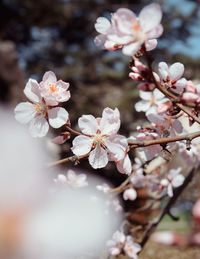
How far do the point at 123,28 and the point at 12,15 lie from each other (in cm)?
410

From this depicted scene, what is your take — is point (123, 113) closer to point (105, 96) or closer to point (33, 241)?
point (105, 96)

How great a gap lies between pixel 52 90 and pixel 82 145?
0.09 metres

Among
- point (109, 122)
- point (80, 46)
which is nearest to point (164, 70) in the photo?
point (109, 122)

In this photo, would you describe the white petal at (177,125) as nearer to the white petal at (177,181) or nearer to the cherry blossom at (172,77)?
the cherry blossom at (172,77)

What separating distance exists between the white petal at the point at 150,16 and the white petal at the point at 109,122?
0.40 feet

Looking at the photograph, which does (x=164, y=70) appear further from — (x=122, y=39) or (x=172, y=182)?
(x=172, y=182)

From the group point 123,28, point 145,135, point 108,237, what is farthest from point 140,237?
point 123,28

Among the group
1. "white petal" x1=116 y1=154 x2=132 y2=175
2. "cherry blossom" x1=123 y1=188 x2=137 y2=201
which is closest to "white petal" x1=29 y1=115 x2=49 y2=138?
"white petal" x1=116 y1=154 x2=132 y2=175

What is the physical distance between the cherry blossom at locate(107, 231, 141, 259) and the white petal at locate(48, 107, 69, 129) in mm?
474

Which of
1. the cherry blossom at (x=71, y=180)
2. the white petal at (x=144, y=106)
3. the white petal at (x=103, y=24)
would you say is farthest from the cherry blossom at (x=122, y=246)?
the white petal at (x=103, y=24)

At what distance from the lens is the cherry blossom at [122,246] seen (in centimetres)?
75

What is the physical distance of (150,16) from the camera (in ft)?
0.96

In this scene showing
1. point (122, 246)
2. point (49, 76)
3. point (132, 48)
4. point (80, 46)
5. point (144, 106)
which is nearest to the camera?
point (132, 48)

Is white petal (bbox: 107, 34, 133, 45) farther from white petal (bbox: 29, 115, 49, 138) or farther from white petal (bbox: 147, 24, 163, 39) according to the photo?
white petal (bbox: 29, 115, 49, 138)
